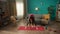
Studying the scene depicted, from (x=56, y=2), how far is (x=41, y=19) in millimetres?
2745

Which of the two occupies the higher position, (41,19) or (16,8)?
(16,8)

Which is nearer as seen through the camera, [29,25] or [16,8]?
[29,25]

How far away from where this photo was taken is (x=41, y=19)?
8.30 meters

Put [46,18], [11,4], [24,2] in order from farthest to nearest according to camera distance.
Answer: [24,2] < [11,4] < [46,18]

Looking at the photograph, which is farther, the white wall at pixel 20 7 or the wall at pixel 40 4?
the white wall at pixel 20 7

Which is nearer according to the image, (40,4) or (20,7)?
(40,4)

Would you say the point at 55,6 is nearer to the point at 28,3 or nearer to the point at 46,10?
the point at 46,10

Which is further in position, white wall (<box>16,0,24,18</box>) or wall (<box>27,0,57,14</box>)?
white wall (<box>16,0,24,18</box>)

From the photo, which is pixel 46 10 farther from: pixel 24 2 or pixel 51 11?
pixel 24 2

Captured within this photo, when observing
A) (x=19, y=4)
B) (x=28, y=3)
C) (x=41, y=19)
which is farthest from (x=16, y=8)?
(x=41, y=19)

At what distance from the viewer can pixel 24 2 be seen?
415 inches

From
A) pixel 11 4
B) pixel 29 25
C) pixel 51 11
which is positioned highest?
pixel 11 4

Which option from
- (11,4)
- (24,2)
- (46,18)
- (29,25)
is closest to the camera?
(29,25)

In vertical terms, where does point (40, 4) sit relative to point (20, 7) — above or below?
above
